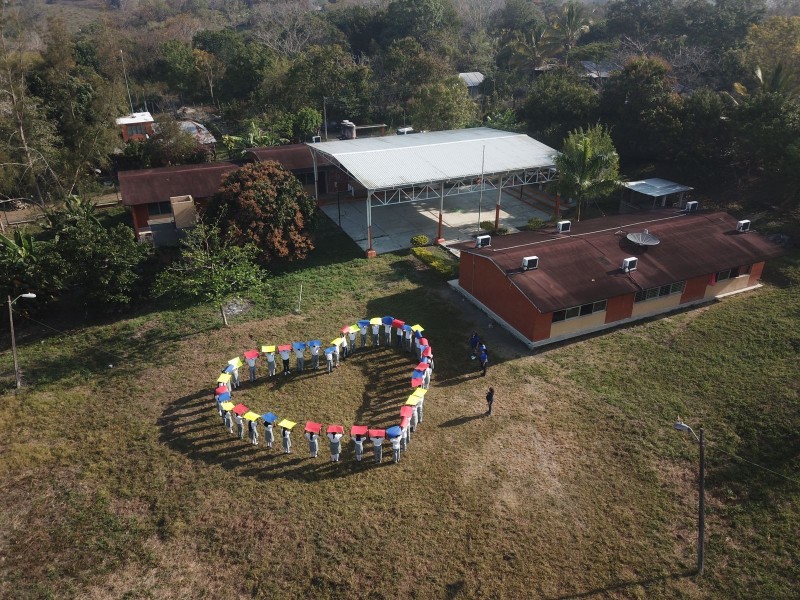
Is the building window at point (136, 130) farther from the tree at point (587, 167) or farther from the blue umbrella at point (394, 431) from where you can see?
the blue umbrella at point (394, 431)

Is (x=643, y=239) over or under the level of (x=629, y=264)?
over

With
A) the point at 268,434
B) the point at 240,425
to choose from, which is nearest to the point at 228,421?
the point at 240,425

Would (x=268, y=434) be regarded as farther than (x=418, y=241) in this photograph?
No

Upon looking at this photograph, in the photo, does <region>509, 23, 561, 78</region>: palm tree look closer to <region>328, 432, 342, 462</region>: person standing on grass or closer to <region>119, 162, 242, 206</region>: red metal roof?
<region>119, 162, 242, 206</region>: red metal roof

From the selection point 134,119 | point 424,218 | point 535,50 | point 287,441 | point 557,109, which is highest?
point 535,50

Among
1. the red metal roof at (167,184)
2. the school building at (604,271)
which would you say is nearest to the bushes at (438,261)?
the school building at (604,271)

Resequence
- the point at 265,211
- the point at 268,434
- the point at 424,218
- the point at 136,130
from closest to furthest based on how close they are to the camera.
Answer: the point at 268,434, the point at 265,211, the point at 424,218, the point at 136,130

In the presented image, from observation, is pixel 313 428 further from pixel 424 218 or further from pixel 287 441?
pixel 424 218

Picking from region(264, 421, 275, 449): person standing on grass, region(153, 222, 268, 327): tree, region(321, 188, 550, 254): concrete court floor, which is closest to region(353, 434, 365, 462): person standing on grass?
region(264, 421, 275, 449): person standing on grass
